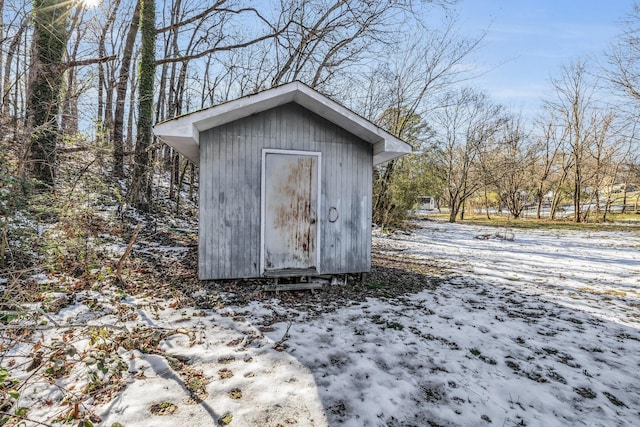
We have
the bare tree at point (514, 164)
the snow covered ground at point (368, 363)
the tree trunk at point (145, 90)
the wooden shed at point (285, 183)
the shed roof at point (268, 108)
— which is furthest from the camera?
the bare tree at point (514, 164)

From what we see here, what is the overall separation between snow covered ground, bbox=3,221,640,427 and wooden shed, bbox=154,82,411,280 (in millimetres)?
1027

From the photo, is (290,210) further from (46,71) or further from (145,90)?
(145,90)

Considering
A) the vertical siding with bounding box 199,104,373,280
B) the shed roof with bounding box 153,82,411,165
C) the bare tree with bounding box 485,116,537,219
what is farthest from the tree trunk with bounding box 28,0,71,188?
the bare tree with bounding box 485,116,537,219

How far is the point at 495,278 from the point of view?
22.6 feet

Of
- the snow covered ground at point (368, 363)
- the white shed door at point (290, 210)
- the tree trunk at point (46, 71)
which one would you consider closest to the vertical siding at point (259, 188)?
the white shed door at point (290, 210)

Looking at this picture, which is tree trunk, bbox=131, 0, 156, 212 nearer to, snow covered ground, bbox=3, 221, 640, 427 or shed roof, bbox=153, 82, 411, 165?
shed roof, bbox=153, 82, 411, 165

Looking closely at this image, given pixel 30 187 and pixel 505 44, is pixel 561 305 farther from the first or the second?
pixel 505 44

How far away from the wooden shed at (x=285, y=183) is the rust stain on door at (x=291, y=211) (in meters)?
0.02

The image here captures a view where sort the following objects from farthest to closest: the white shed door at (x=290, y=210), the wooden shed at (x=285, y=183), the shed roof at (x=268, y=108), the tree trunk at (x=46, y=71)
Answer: the tree trunk at (x=46, y=71), the white shed door at (x=290, y=210), the wooden shed at (x=285, y=183), the shed roof at (x=268, y=108)

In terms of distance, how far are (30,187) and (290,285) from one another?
406 centimetres

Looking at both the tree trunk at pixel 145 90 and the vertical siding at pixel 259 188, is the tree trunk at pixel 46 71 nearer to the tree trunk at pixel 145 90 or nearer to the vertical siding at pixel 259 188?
the tree trunk at pixel 145 90

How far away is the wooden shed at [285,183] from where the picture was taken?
5023 mm

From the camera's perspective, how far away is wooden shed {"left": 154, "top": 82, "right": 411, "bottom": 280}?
5023 mm

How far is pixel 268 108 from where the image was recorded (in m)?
5.26
